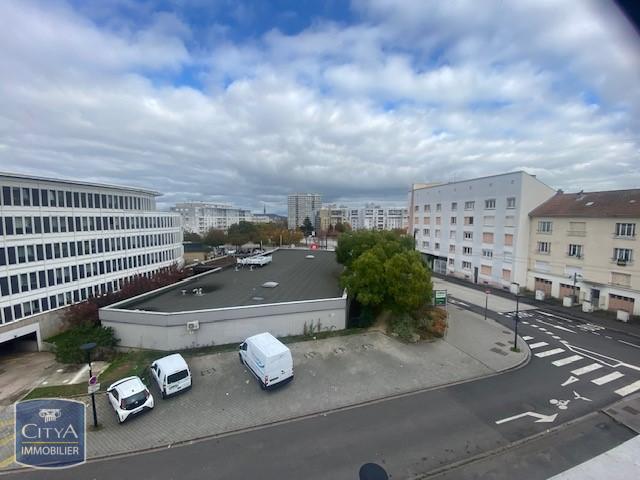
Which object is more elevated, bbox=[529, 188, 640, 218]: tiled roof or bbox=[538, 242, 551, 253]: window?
bbox=[529, 188, 640, 218]: tiled roof

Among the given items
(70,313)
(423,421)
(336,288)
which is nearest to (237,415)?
(423,421)

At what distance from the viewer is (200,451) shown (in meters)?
9.43

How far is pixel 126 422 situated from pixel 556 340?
2434cm

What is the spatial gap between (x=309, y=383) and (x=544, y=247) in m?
30.2

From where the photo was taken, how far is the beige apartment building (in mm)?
23344

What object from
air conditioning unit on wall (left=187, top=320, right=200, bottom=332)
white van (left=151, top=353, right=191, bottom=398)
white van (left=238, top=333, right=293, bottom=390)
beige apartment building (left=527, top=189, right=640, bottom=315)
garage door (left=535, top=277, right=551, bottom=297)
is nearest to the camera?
white van (left=151, top=353, right=191, bottom=398)

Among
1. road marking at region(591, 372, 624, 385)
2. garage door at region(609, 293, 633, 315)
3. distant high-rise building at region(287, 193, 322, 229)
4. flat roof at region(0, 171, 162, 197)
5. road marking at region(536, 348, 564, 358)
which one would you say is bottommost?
road marking at region(536, 348, 564, 358)

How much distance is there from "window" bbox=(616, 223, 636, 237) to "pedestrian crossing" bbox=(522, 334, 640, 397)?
14097 millimetres

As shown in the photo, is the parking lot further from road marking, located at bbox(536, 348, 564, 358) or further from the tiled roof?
the tiled roof

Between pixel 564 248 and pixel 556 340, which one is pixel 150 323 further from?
pixel 564 248

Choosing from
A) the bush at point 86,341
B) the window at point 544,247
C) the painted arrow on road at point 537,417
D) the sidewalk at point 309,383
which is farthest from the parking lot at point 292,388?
the window at point 544,247

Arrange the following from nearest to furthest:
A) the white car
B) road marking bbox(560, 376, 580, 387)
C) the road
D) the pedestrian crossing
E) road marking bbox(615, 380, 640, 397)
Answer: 1. the road
2. the white car
3. road marking bbox(615, 380, 640, 397)
4. the pedestrian crossing
5. road marking bbox(560, 376, 580, 387)

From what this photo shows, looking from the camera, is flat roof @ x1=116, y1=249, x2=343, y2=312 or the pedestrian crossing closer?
the pedestrian crossing

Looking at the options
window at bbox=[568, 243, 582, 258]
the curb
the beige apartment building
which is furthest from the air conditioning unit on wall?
window at bbox=[568, 243, 582, 258]
